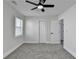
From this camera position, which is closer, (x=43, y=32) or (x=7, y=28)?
(x=7, y=28)

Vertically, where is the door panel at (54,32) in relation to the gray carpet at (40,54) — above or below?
above

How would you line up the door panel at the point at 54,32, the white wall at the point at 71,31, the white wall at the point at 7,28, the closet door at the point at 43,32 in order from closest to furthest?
the white wall at the point at 7,28 < the white wall at the point at 71,31 < the door panel at the point at 54,32 < the closet door at the point at 43,32

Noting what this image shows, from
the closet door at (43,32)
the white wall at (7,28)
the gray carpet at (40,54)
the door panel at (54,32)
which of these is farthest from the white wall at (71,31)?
the white wall at (7,28)

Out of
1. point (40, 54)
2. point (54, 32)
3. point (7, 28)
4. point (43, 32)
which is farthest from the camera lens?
point (43, 32)

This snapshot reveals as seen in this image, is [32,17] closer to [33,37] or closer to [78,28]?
[33,37]

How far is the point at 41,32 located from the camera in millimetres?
7102

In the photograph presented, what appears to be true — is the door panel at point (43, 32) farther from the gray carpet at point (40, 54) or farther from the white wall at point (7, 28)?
the white wall at point (7, 28)

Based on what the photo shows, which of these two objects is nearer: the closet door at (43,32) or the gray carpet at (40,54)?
the gray carpet at (40,54)

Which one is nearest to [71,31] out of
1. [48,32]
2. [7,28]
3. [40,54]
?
[40,54]

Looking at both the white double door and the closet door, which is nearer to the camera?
the white double door

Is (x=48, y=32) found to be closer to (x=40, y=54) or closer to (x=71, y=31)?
(x=71, y=31)

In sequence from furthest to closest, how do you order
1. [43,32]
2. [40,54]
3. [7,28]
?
[43,32] < [40,54] < [7,28]

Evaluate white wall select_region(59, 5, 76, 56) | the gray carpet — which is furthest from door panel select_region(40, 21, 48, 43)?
white wall select_region(59, 5, 76, 56)

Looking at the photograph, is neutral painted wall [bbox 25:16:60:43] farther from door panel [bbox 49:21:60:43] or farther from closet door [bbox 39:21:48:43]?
door panel [bbox 49:21:60:43]
